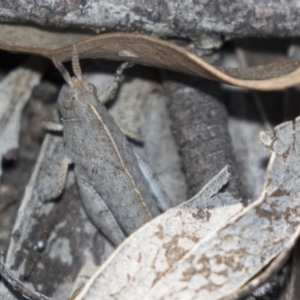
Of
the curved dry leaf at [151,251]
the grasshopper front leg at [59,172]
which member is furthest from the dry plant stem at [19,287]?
the curved dry leaf at [151,251]

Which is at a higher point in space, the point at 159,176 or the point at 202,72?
the point at 202,72

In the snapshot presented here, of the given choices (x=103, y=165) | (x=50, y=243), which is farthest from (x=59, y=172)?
(x=50, y=243)

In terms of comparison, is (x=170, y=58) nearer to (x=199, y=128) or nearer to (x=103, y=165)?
(x=199, y=128)

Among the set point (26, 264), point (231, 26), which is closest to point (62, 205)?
point (26, 264)

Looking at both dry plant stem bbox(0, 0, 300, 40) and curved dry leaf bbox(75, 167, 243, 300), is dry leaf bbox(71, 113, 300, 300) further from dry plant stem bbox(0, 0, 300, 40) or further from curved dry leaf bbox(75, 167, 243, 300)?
dry plant stem bbox(0, 0, 300, 40)

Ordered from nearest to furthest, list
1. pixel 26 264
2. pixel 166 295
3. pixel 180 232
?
pixel 166 295
pixel 180 232
pixel 26 264

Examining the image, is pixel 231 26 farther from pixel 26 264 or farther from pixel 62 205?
pixel 26 264

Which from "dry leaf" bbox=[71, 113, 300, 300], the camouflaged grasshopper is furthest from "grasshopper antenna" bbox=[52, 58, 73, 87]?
"dry leaf" bbox=[71, 113, 300, 300]
